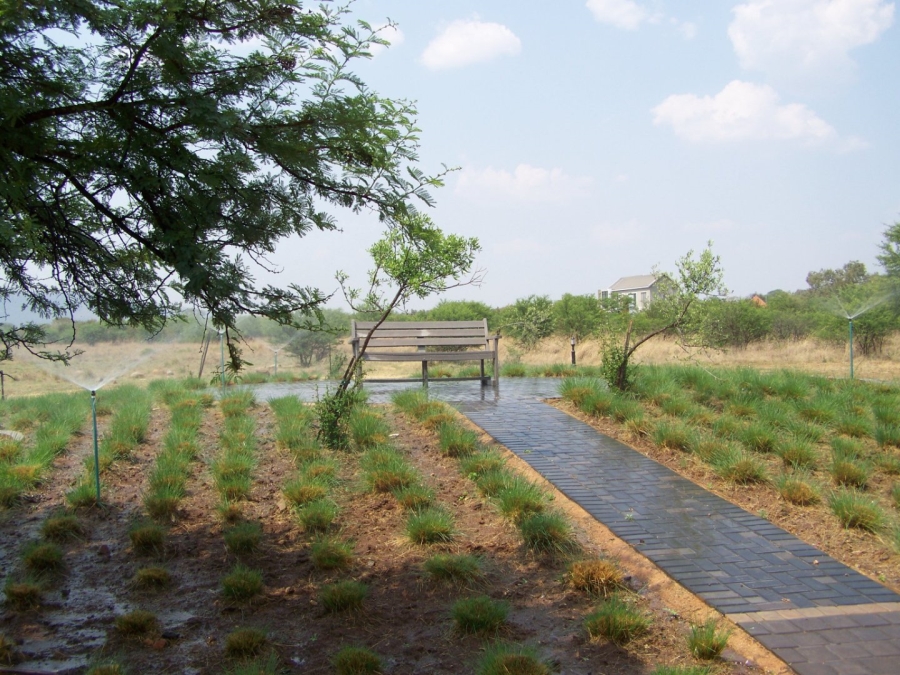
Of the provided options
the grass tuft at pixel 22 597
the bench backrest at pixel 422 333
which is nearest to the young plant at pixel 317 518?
the grass tuft at pixel 22 597

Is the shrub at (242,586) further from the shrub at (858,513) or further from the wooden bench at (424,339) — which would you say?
the wooden bench at (424,339)

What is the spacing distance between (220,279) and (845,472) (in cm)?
542

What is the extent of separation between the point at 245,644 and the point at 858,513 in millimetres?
4384

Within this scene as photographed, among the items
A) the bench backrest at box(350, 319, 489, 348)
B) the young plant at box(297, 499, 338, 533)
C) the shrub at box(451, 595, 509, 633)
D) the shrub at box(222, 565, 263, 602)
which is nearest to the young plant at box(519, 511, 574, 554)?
the shrub at box(451, 595, 509, 633)

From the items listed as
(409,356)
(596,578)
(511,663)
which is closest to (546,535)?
(596,578)

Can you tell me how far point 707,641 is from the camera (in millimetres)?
3705

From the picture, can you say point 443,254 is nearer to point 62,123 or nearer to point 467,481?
point 467,481

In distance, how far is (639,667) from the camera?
12.0 ft

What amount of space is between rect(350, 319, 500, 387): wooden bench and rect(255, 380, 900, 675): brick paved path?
10.1 ft

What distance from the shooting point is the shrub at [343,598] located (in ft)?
14.3

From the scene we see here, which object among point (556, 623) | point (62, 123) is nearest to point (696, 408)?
point (556, 623)

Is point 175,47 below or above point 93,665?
above

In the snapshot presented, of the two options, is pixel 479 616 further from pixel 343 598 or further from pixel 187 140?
pixel 187 140

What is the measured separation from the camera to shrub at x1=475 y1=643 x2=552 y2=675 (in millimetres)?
3474
